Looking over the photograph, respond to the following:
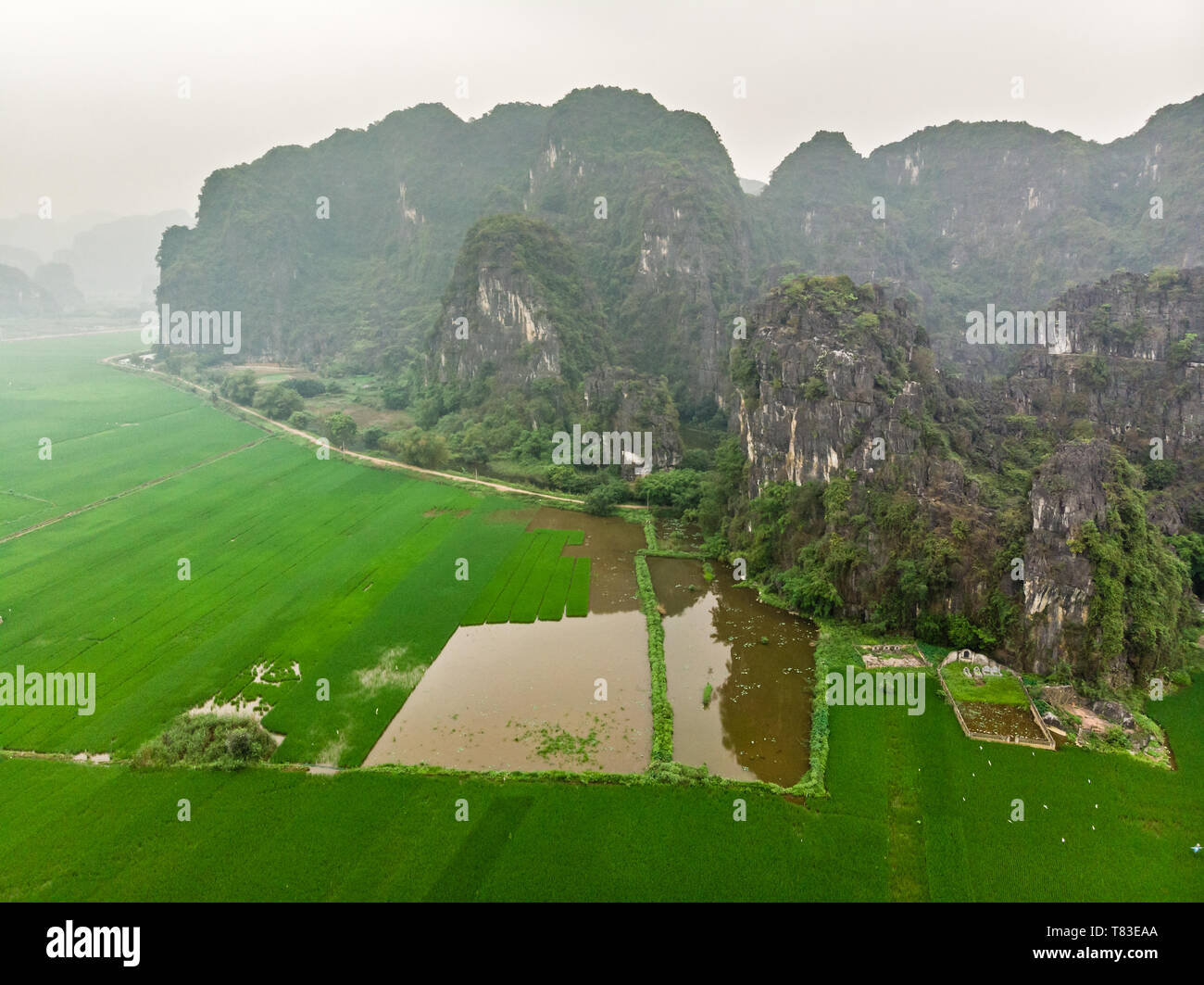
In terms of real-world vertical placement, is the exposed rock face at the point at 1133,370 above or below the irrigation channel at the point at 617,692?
above

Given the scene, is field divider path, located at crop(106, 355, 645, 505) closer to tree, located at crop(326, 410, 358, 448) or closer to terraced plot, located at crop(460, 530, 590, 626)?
tree, located at crop(326, 410, 358, 448)

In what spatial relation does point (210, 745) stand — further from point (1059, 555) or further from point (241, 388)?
point (241, 388)

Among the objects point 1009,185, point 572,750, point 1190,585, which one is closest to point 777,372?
point 1190,585

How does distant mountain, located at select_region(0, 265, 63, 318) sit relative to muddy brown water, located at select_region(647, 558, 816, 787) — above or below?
above

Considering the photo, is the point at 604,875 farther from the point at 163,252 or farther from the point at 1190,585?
the point at 163,252

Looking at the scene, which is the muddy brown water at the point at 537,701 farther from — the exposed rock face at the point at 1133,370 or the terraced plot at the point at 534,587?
the exposed rock face at the point at 1133,370

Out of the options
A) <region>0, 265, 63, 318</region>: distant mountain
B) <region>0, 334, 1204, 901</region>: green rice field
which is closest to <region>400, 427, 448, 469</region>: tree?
<region>0, 334, 1204, 901</region>: green rice field

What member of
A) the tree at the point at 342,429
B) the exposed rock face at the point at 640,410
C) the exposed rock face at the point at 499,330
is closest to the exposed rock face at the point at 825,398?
the exposed rock face at the point at 640,410
